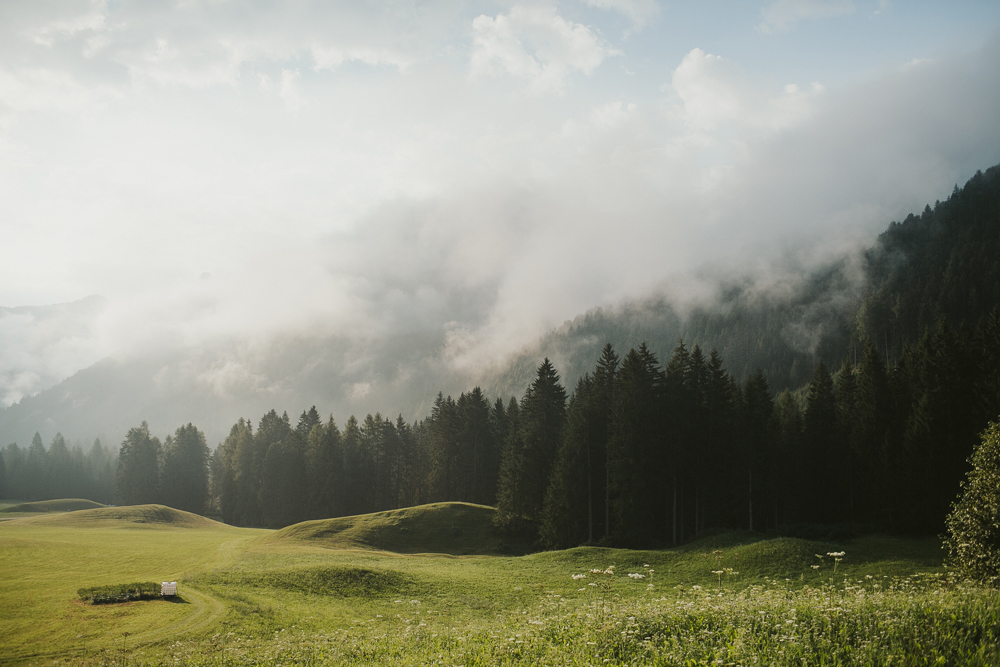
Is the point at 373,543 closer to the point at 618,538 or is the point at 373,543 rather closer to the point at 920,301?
the point at 618,538

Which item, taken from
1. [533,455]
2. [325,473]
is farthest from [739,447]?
[325,473]

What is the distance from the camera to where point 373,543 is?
5341cm

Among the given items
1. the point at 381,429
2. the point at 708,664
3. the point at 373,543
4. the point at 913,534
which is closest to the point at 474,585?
the point at 708,664

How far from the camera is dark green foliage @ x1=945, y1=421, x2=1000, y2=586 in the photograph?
18.2 meters

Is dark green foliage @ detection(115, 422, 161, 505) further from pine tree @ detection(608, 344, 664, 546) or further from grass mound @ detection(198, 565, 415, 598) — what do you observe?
pine tree @ detection(608, 344, 664, 546)

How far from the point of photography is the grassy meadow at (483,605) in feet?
29.7

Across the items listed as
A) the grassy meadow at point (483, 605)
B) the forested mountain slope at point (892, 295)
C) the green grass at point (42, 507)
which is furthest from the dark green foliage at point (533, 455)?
the green grass at point (42, 507)

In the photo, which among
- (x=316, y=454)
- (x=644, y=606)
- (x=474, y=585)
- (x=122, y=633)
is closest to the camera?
(x=644, y=606)

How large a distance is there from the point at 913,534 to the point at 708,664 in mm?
47701

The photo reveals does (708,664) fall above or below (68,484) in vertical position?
above

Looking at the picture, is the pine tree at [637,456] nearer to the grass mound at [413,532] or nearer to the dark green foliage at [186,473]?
the grass mound at [413,532]

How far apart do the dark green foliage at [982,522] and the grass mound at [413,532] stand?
136 feet

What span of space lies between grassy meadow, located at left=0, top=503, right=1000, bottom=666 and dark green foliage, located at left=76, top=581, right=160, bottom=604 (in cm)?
85

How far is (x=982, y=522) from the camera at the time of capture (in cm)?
1878
